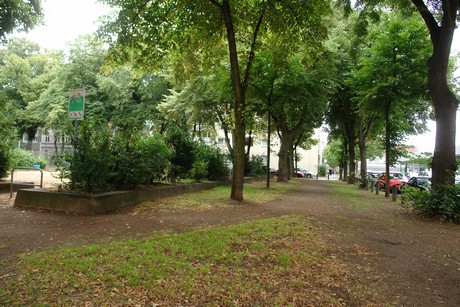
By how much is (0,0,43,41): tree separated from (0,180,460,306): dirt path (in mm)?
12412

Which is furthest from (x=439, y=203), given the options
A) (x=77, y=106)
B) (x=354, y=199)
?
(x=77, y=106)

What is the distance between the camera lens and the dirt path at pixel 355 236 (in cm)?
410

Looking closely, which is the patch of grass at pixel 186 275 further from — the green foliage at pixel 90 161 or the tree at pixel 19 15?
the tree at pixel 19 15

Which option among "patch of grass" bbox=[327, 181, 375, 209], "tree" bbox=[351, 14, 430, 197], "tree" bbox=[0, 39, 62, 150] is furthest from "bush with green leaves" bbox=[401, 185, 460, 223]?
"tree" bbox=[0, 39, 62, 150]

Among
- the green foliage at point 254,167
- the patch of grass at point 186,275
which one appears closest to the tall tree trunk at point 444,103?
the patch of grass at point 186,275

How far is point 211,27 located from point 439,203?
8.82 m

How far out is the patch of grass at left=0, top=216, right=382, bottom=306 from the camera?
11.1 feet

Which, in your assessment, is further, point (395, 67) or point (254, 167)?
point (254, 167)

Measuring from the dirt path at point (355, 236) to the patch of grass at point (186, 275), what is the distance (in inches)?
18.5

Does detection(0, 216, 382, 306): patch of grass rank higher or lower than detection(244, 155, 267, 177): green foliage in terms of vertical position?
lower

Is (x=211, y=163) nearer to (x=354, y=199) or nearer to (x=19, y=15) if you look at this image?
(x=354, y=199)

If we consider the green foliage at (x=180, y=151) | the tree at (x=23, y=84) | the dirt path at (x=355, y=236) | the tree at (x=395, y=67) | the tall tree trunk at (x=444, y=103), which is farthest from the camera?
the tree at (x=23, y=84)

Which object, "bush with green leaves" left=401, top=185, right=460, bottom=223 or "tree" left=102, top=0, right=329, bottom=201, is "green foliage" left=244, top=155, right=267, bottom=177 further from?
"bush with green leaves" left=401, top=185, right=460, bottom=223

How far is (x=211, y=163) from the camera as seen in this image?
1630 cm
